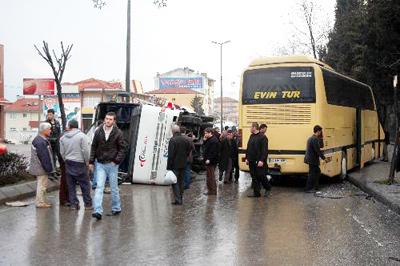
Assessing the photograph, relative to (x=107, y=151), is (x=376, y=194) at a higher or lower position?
lower

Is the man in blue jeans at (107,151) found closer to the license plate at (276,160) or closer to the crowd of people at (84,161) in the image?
the crowd of people at (84,161)

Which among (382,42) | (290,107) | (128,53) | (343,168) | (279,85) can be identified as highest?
(382,42)

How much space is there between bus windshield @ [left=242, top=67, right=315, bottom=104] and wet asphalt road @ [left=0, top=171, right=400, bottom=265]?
10.8 feet

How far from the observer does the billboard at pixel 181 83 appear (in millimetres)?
139750

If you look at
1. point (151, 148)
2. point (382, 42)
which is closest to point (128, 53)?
point (151, 148)

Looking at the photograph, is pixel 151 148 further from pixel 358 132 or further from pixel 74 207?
pixel 358 132

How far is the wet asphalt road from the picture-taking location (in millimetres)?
6887

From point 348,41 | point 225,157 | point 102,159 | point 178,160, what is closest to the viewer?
point 102,159

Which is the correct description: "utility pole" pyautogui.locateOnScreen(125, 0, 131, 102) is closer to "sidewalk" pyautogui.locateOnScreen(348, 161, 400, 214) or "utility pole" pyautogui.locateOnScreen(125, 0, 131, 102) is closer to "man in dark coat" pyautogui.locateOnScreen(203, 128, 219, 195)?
"man in dark coat" pyautogui.locateOnScreen(203, 128, 219, 195)

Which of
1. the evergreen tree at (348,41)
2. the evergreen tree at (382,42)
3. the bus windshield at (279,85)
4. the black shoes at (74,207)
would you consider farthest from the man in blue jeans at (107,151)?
the evergreen tree at (348,41)

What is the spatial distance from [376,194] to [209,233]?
19.9 feet

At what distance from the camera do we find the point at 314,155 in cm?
1397

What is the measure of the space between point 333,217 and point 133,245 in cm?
435

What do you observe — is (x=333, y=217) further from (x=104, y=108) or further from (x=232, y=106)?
(x=232, y=106)
